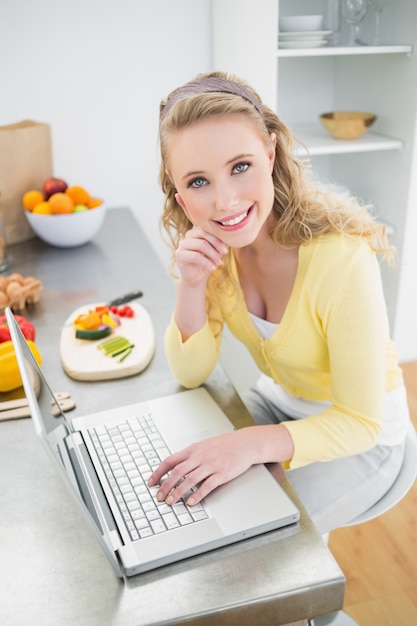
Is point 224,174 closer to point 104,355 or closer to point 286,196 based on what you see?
point 286,196

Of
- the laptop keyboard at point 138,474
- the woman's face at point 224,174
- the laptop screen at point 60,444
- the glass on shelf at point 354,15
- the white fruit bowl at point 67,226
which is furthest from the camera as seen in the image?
the glass on shelf at point 354,15

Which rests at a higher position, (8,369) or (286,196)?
(286,196)

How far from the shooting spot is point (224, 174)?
968 millimetres

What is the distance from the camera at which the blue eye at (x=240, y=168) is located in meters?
0.98

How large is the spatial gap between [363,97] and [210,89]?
160 cm

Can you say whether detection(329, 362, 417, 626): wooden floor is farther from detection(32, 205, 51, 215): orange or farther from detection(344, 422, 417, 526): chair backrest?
detection(32, 205, 51, 215): orange

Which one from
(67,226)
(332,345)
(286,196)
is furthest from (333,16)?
(332,345)

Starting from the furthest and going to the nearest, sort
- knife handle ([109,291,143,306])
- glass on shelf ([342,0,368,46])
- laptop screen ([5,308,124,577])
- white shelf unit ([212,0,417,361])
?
1. glass on shelf ([342,0,368,46])
2. white shelf unit ([212,0,417,361])
3. knife handle ([109,291,143,306])
4. laptop screen ([5,308,124,577])

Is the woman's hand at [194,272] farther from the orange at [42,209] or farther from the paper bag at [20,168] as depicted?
the paper bag at [20,168]

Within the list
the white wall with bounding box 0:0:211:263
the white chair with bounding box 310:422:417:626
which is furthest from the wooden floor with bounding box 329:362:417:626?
the white wall with bounding box 0:0:211:263

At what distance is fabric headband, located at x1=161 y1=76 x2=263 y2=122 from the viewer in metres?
0.98

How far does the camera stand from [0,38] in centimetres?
195

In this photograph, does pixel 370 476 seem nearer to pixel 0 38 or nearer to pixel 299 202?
pixel 299 202


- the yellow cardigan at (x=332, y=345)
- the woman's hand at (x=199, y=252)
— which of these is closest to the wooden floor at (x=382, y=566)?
the yellow cardigan at (x=332, y=345)
